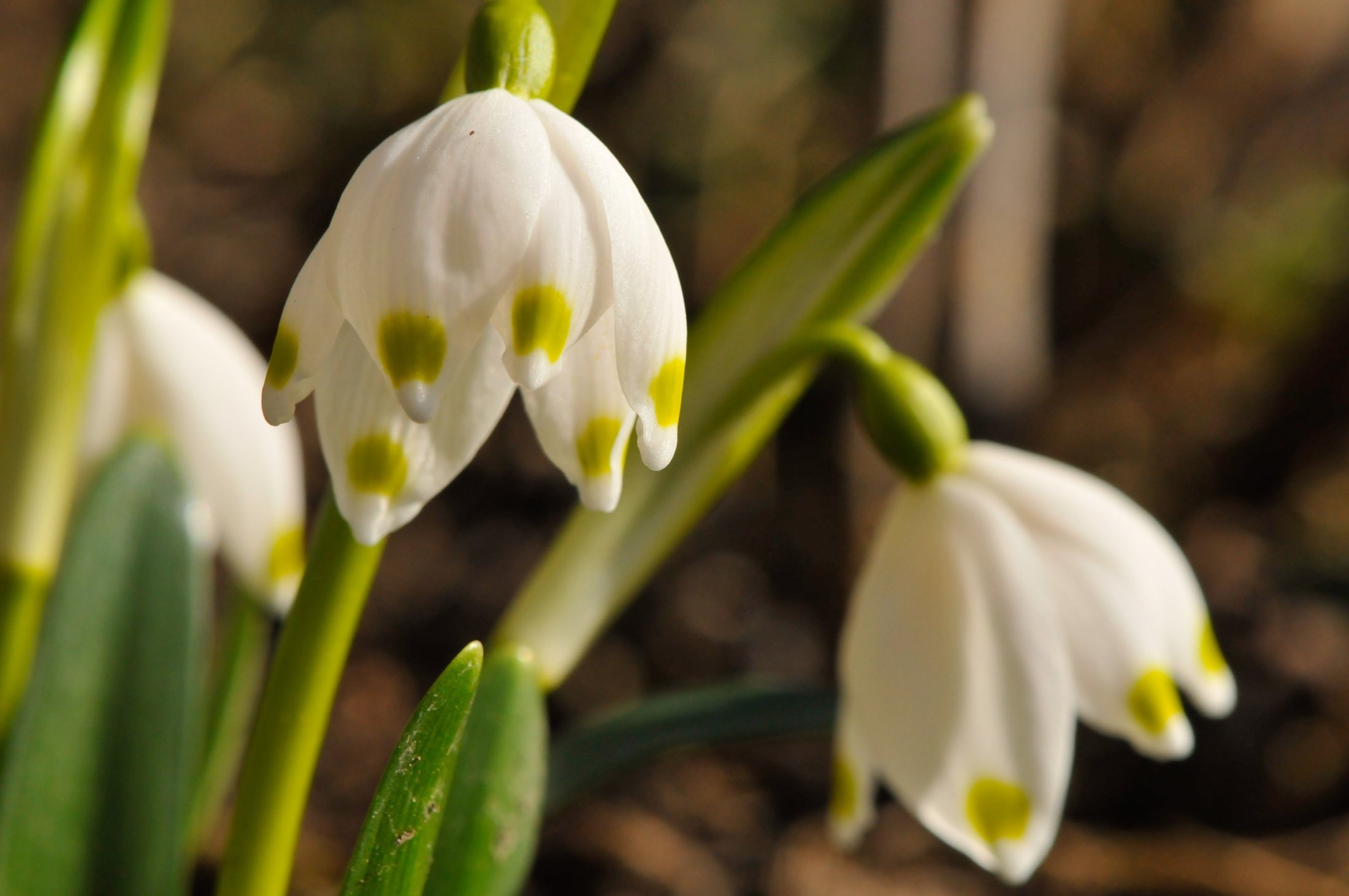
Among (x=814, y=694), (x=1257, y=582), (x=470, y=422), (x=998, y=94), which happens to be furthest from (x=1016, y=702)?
(x=998, y=94)

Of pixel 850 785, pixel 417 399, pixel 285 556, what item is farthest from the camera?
pixel 285 556

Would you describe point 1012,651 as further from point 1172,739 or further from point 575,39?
point 575,39

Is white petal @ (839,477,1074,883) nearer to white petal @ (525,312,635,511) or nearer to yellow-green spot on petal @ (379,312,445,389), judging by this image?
white petal @ (525,312,635,511)

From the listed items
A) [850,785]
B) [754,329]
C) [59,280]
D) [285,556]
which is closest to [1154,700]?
[850,785]

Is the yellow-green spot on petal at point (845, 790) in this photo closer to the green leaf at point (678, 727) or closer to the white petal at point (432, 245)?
the green leaf at point (678, 727)

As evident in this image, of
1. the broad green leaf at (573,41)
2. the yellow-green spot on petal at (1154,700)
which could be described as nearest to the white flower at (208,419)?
the broad green leaf at (573,41)

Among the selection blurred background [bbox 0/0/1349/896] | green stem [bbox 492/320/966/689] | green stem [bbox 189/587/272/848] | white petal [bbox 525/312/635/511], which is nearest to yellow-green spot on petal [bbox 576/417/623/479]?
white petal [bbox 525/312/635/511]
